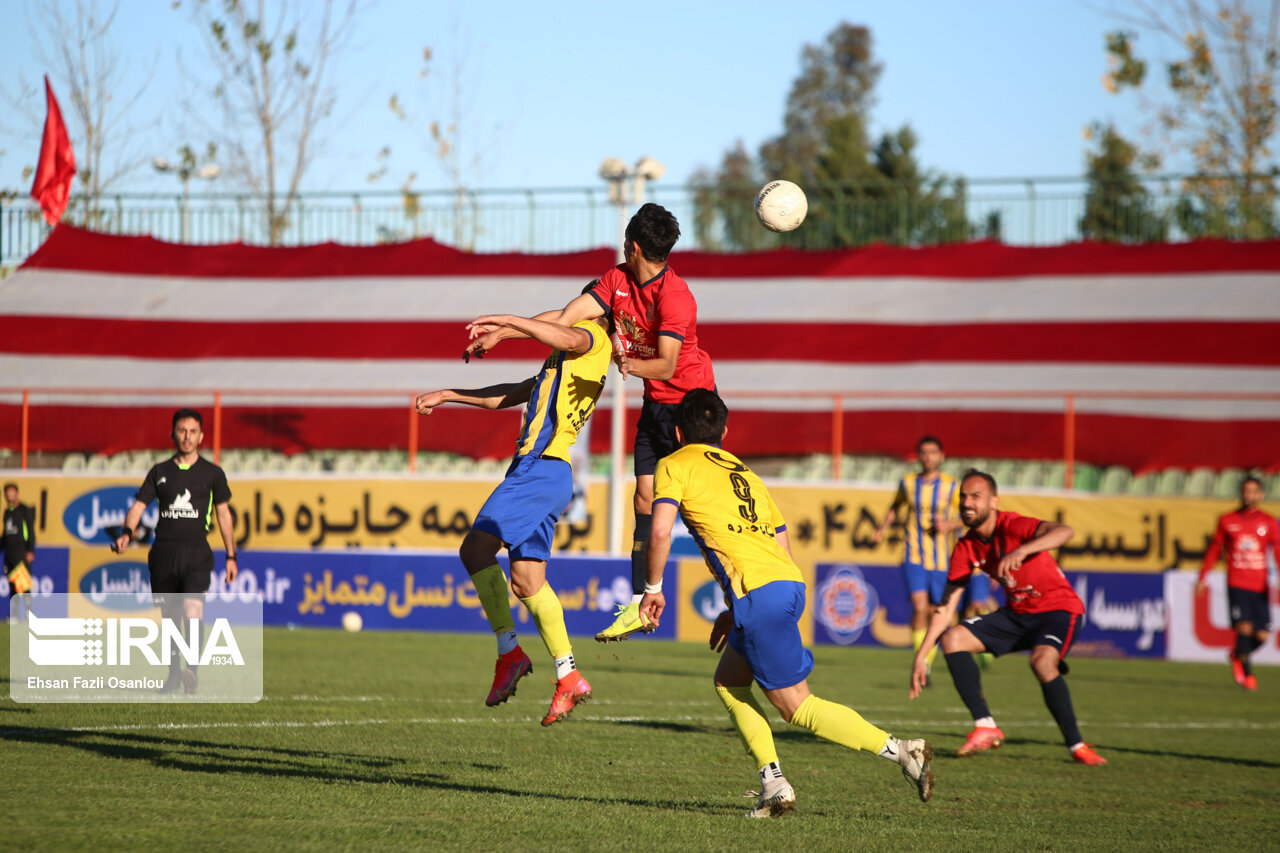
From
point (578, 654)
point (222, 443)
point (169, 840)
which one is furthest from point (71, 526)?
point (169, 840)

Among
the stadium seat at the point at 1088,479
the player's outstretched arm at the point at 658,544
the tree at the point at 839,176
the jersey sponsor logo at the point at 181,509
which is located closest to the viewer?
the player's outstretched arm at the point at 658,544

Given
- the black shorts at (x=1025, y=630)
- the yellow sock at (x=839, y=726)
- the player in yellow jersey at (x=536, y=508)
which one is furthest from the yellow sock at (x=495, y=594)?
the black shorts at (x=1025, y=630)

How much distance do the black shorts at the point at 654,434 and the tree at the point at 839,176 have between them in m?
20.4

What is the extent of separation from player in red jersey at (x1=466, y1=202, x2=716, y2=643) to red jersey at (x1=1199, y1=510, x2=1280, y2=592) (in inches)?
372

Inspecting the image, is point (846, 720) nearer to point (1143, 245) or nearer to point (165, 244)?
point (1143, 245)

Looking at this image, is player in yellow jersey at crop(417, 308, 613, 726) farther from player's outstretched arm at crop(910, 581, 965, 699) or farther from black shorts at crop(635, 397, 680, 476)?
player's outstretched arm at crop(910, 581, 965, 699)

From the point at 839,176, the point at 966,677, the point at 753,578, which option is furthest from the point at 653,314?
the point at 839,176

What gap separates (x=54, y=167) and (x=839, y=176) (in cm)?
3105

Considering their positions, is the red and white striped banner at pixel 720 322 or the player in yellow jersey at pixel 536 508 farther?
the red and white striped banner at pixel 720 322

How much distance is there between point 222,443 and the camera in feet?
66.2

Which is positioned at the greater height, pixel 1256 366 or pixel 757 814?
pixel 1256 366

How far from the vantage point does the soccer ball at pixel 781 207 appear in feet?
24.4

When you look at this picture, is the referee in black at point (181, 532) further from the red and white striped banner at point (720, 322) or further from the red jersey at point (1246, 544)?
the red and white striped banner at point (720, 322)

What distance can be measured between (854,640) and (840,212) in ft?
43.8
